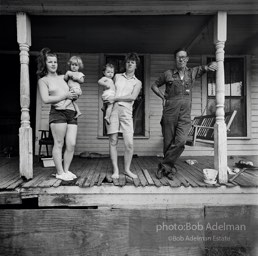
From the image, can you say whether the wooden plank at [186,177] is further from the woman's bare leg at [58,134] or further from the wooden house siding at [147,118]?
the wooden house siding at [147,118]

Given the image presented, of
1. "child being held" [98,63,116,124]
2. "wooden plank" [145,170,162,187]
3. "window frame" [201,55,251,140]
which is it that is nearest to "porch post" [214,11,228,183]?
"wooden plank" [145,170,162,187]

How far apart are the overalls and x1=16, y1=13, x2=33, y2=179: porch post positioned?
2.18 meters

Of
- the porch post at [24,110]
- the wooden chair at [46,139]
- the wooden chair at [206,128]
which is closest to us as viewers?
the porch post at [24,110]

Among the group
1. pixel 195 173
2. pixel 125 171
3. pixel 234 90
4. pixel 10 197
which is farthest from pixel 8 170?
pixel 234 90

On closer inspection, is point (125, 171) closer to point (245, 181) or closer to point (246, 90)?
point (245, 181)

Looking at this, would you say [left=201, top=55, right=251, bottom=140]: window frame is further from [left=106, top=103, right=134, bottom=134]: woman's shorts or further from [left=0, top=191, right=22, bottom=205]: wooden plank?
[left=0, top=191, right=22, bottom=205]: wooden plank

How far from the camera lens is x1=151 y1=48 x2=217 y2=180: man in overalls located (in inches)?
163

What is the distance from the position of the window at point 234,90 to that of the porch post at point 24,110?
195 inches

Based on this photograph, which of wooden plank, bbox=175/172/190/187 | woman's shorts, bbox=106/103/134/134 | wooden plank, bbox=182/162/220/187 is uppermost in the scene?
woman's shorts, bbox=106/103/134/134

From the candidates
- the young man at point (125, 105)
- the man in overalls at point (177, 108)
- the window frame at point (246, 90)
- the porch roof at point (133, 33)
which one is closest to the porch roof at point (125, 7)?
the porch roof at point (133, 33)

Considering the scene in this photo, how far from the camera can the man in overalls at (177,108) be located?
4129 millimetres

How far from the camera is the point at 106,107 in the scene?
3.98 meters

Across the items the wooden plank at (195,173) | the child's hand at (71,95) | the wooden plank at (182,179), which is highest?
the child's hand at (71,95)

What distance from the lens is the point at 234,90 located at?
288 inches
